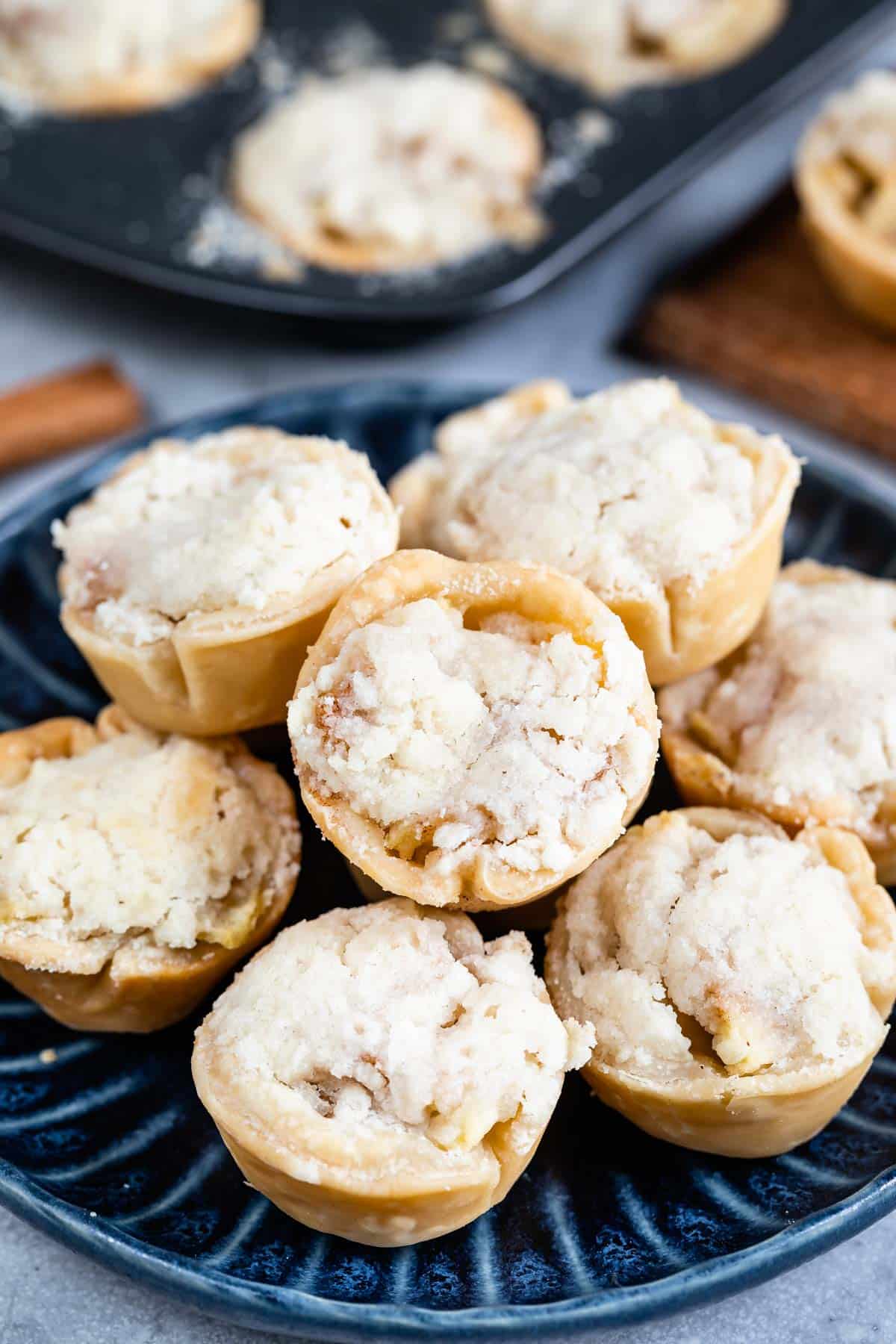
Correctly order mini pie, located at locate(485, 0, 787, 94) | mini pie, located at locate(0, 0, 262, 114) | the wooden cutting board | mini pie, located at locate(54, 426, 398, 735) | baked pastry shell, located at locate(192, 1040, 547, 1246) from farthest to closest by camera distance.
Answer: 1. mini pie, located at locate(485, 0, 787, 94)
2. mini pie, located at locate(0, 0, 262, 114)
3. the wooden cutting board
4. mini pie, located at locate(54, 426, 398, 735)
5. baked pastry shell, located at locate(192, 1040, 547, 1246)

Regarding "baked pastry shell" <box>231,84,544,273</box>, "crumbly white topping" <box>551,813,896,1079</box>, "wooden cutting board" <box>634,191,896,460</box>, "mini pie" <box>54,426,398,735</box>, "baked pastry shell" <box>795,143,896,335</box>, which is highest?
"mini pie" <box>54,426,398,735</box>

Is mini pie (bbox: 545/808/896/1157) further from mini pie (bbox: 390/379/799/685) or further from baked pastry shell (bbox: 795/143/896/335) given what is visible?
baked pastry shell (bbox: 795/143/896/335)

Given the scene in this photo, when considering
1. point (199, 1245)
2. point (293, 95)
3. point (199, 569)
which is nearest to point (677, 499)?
point (199, 569)

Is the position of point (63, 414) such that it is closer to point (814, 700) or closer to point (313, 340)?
point (313, 340)

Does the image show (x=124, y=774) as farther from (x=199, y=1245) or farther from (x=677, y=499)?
(x=677, y=499)

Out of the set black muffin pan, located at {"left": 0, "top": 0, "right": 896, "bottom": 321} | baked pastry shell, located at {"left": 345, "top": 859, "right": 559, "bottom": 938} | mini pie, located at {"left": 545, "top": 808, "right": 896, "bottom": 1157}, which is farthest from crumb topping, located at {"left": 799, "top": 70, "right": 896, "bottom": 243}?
baked pastry shell, located at {"left": 345, "top": 859, "right": 559, "bottom": 938}

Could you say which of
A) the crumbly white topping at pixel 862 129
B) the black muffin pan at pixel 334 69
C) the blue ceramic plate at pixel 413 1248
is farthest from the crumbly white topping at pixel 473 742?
the crumbly white topping at pixel 862 129

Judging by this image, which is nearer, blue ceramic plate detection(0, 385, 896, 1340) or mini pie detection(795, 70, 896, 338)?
blue ceramic plate detection(0, 385, 896, 1340)
